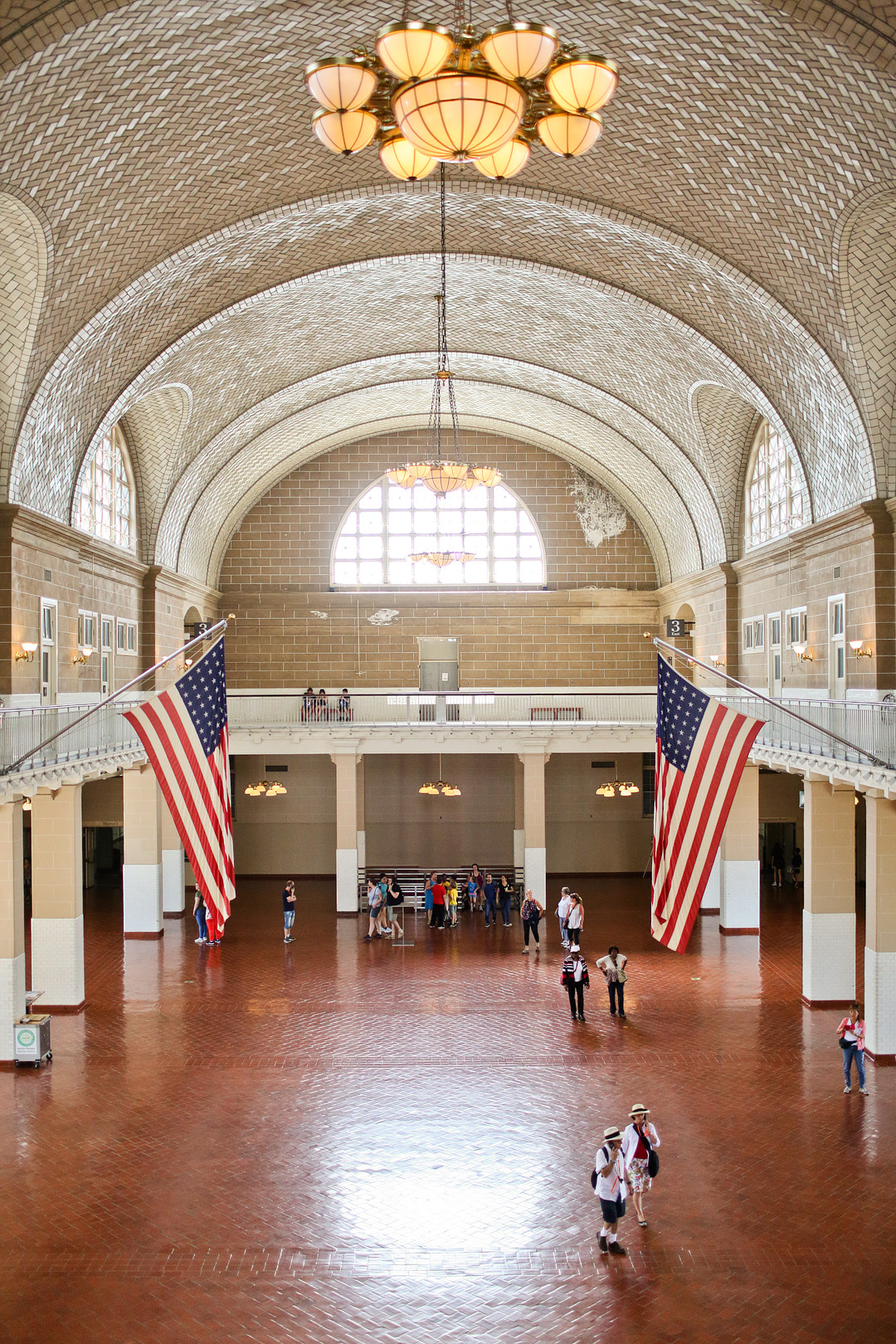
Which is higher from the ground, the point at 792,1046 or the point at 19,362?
the point at 19,362

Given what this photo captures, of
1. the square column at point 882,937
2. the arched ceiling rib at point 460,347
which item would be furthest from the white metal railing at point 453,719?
the arched ceiling rib at point 460,347

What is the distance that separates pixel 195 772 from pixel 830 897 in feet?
38.5

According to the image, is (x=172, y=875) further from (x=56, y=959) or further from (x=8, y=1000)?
(x=8, y=1000)

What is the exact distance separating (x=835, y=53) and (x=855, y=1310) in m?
12.4

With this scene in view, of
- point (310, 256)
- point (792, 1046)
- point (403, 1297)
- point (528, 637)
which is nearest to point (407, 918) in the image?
point (528, 637)

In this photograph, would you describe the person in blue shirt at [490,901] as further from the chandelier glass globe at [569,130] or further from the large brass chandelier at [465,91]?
the chandelier glass globe at [569,130]

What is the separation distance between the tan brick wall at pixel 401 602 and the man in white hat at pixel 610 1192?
2237cm

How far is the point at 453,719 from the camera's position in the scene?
2709 cm

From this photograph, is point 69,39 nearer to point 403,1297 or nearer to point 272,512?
point 403,1297

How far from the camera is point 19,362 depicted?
1595 cm

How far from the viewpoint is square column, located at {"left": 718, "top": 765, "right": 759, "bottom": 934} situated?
23.2 metres

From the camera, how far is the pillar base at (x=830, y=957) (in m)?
17.7

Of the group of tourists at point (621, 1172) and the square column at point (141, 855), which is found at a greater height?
the square column at point (141, 855)

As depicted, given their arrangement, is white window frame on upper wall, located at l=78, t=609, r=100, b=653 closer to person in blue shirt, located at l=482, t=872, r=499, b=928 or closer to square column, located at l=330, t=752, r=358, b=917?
square column, located at l=330, t=752, r=358, b=917
